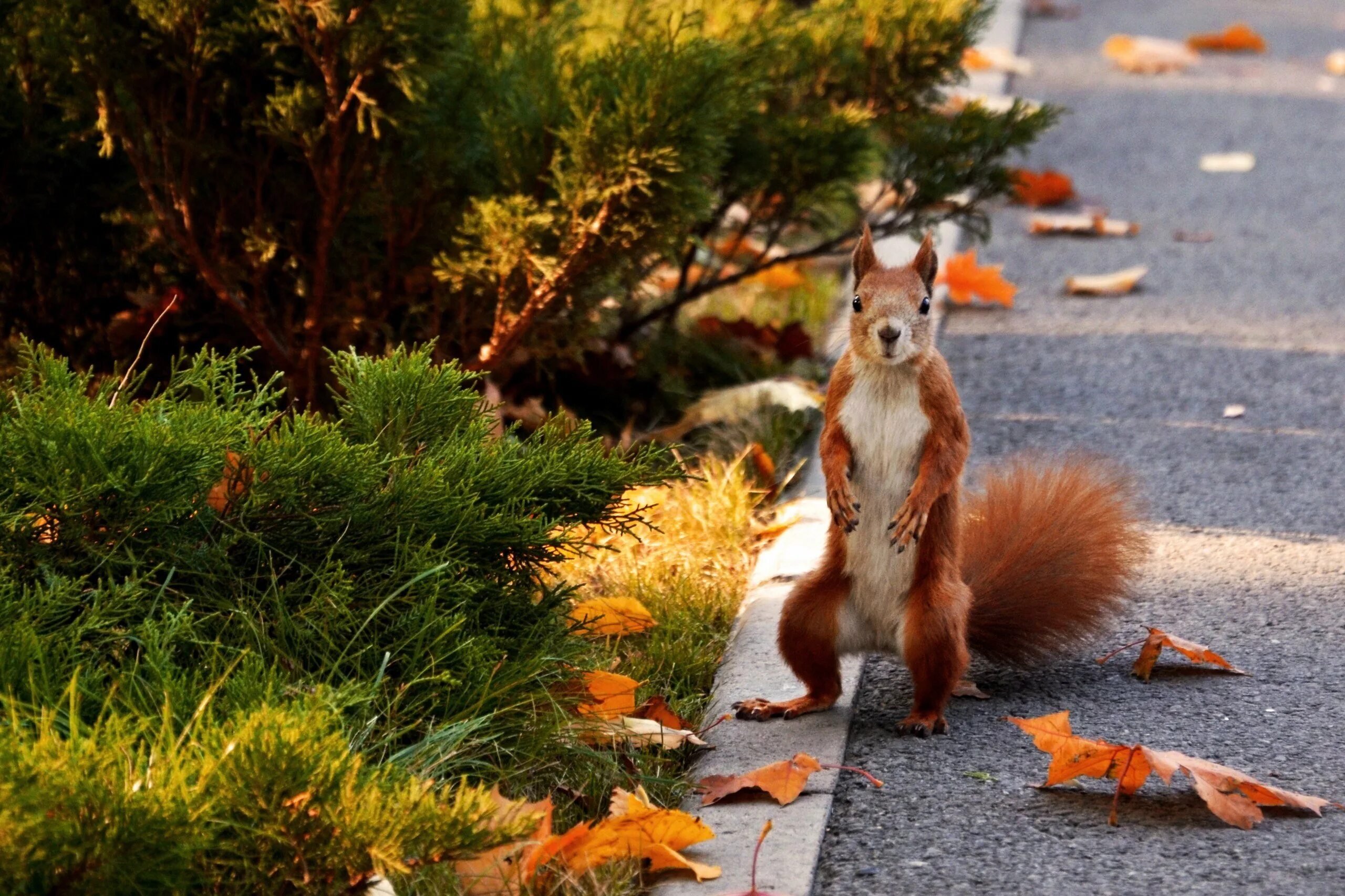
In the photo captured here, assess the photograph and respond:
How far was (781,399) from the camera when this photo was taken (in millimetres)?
4535

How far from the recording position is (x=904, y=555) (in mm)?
2855

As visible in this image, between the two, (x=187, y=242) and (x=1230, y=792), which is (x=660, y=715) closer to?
(x=1230, y=792)

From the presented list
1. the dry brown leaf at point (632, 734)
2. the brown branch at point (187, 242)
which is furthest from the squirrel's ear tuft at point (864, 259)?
the brown branch at point (187, 242)

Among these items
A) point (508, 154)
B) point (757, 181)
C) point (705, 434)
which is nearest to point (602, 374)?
point (705, 434)

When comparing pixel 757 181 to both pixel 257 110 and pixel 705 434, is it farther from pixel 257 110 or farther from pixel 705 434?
pixel 257 110

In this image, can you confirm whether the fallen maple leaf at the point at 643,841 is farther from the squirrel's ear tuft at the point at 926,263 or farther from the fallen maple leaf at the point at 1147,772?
the squirrel's ear tuft at the point at 926,263

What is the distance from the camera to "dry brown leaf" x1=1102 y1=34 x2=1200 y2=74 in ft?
31.9

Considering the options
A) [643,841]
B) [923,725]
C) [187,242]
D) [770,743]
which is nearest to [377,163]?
[187,242]

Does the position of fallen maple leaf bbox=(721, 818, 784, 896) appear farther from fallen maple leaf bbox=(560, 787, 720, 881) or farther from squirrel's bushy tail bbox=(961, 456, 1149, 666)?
squirrel's bushy tail bbox=(961, 456, 1149, 666)

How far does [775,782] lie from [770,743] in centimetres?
26

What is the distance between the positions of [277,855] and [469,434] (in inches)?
37.0

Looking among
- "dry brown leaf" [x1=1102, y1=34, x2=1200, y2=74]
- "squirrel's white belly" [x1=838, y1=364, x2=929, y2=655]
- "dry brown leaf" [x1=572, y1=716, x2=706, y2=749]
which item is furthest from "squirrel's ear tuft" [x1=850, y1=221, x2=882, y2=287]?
"dry brown leaf" [x1=1102, y1=34, x2=1200, y2=74]

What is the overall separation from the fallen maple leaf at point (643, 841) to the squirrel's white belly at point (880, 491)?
64 centimetres

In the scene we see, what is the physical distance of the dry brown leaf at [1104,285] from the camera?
6.04 metres
